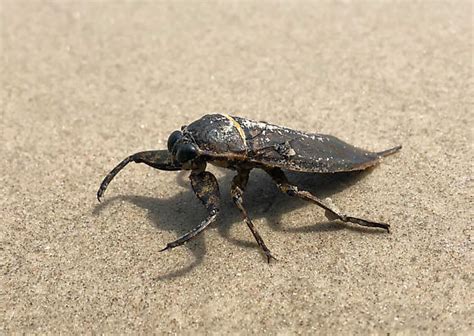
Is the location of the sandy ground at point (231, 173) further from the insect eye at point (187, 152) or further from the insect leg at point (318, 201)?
the insect eye at point (187, 152)

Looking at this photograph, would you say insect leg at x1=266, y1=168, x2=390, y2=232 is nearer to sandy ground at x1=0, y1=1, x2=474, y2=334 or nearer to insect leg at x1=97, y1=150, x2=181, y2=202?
sandy ground at x1=0, y1=1, x2=474, y2=334

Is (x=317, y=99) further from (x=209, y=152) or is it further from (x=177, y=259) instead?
(x=177, y=259)

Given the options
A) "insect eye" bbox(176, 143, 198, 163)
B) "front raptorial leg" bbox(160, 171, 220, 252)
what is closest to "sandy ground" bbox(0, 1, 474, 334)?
"front raptorial leg" bbox(160, 171, 220, 252)

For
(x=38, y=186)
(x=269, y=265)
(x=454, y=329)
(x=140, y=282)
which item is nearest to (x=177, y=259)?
(x=140, y=282)

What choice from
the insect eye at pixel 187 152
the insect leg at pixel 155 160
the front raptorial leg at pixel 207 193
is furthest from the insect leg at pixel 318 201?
the insect leg at pixel 155 160

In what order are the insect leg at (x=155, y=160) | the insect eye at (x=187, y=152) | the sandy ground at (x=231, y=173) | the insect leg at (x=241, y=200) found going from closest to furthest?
the sandy ground at (x=231, y=173), the insect leg at (x=241, y=200), the insect eye at (x=187, y=152), the insect leg at (x=155, y=160)

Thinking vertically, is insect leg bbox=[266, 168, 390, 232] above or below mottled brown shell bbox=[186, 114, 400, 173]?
below

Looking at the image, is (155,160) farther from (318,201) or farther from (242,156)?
(318,201)
